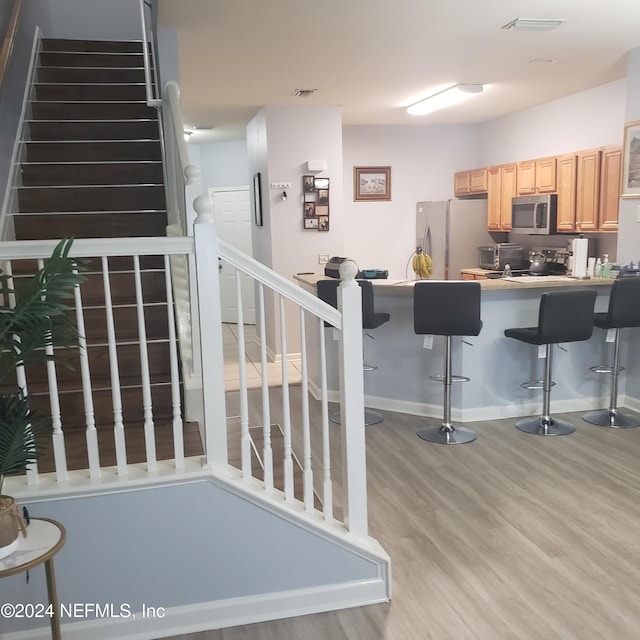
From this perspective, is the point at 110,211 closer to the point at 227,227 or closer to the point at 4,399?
the point at 4,399

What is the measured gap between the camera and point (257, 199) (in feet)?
23.5

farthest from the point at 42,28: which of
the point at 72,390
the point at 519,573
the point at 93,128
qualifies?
the point at 519,573

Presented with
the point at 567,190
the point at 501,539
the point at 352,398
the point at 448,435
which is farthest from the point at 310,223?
the point at 352,398

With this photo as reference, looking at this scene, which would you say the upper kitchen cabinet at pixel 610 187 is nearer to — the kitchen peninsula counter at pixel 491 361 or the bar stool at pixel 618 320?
the kitchen peninsula counter at pixel 491 361

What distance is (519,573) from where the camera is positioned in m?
2.76

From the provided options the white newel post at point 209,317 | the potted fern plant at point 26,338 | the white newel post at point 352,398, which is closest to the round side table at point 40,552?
the potted fern plant at point 26,338

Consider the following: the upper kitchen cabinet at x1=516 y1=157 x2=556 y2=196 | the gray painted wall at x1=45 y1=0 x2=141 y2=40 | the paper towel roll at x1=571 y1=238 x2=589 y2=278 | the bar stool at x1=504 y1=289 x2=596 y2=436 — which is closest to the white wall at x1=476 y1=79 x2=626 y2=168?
the upper kitchen cabinet at x1=516 y1=157 x2=556 y2=196

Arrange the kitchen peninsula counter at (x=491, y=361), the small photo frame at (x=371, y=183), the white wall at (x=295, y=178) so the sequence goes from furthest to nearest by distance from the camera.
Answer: the small photo frame at (x=371, y=183) → the white wall at (x=295, y=178) → the kitchen peninsula counter at (x=491, y=361)

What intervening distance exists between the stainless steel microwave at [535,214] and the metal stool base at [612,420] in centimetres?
225

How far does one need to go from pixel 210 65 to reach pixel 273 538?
3.66 meters

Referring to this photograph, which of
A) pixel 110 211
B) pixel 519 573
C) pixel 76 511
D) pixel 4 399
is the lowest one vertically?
pixel 519 573

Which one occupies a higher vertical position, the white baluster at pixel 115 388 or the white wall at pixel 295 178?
the white wall at pixel 295 178

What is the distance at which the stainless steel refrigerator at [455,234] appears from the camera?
7582 mm

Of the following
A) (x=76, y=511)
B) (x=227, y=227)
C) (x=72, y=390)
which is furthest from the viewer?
(x=227, y=227)
